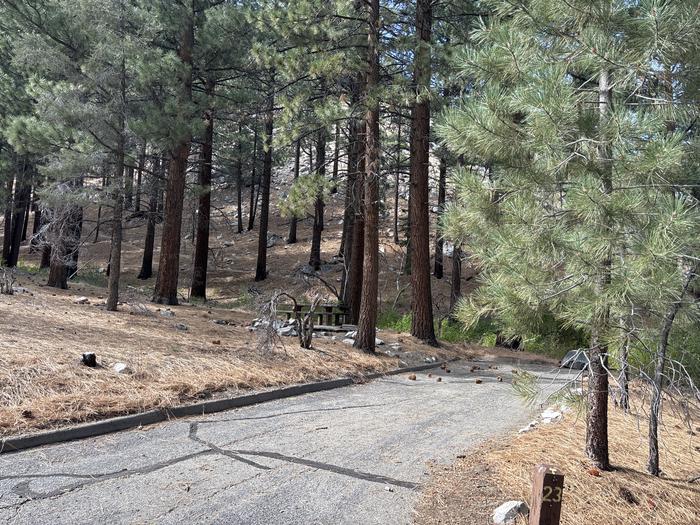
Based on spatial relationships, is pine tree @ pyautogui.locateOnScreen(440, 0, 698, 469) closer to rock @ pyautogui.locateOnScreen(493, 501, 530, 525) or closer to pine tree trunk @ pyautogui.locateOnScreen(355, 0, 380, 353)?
rock @ pyautogui.locateOnScreen(493, 501, 530, 525)

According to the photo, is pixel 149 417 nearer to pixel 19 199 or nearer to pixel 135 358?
pixel 135 358

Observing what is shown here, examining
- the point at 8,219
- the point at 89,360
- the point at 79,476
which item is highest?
the point at 8,219

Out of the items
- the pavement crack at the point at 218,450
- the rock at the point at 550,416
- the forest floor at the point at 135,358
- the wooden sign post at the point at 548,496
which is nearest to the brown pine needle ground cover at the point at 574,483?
the rock at the point at 550,416

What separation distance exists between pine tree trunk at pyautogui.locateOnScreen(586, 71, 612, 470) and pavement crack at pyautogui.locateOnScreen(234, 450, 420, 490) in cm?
157

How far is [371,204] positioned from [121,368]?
555 cm

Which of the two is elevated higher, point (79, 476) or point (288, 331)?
point (288, 331)

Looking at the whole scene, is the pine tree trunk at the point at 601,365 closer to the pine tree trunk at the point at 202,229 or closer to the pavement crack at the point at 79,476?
the pavement crack at the point at 79,476

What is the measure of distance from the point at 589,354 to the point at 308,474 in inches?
98.4

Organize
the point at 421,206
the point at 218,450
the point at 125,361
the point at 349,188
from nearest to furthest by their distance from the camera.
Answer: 1. the point at 218,450
2. the point at 125,361
3. the point at 421,206
4. the point at 349,188

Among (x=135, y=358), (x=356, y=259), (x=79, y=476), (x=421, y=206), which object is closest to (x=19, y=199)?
(x=356, y=259)

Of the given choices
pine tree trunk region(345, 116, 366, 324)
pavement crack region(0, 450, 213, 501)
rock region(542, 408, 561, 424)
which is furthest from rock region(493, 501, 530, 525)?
pine tree trunk region(345, 116, 366, 324)

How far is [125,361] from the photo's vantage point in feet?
22.5

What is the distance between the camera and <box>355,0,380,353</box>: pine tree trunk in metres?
10.2

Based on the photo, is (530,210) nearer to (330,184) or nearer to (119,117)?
A: (330,184)
